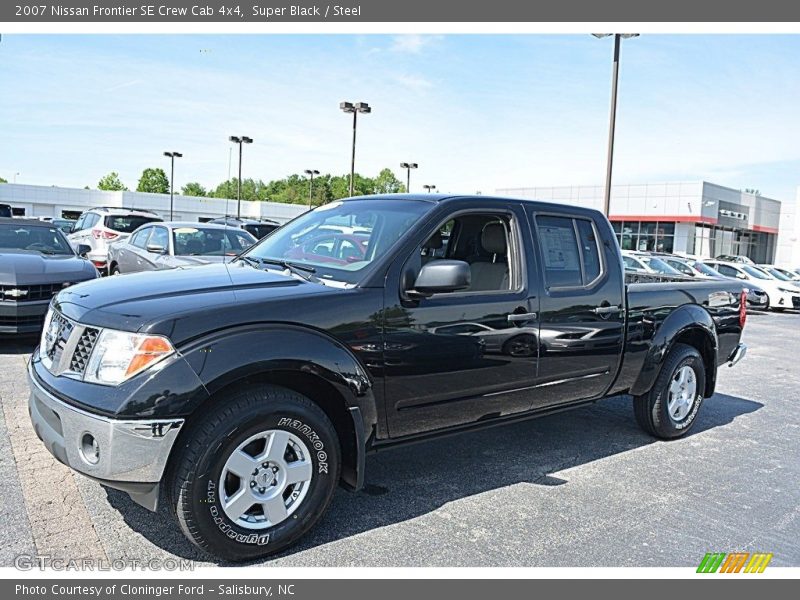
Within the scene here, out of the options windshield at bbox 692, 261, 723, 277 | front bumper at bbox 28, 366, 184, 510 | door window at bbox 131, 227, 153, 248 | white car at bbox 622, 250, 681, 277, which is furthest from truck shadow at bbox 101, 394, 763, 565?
windshield at bbox 692, 261, 723, 277

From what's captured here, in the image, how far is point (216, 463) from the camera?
10.2 ft

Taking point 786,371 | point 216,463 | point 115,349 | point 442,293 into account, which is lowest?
point 786,371

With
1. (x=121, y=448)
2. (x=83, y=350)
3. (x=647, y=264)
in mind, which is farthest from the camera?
(x=647, y=264)

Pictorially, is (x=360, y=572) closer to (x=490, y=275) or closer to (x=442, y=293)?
(x=442, y=293)

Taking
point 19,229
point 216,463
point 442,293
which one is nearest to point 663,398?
point 442,293

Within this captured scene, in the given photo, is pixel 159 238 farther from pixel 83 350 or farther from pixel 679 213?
pixel 679 213

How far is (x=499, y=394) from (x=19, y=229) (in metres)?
8.02

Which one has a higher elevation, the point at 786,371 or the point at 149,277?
the point at 149,277

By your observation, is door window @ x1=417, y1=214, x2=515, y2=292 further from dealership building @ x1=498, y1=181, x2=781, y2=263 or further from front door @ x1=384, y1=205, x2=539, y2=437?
dealership building @ x1=498, y1=181, x2=781, y2=263

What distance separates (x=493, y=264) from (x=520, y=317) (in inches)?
17.4

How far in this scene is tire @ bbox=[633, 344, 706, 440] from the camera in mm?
5559

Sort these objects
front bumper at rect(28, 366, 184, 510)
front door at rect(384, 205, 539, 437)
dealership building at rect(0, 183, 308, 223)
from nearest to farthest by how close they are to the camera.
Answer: front bumper at rect(28, 366, 184, 510), front door at rect(384, 205, 539, 437), dealership building at rect(0, 183, 308, 223)

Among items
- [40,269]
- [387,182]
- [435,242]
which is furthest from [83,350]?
[387,182]

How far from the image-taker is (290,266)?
4.11 metres
